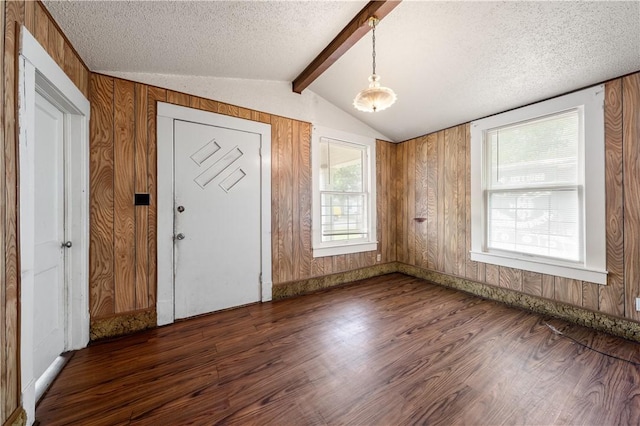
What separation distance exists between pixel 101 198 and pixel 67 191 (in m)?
0.23

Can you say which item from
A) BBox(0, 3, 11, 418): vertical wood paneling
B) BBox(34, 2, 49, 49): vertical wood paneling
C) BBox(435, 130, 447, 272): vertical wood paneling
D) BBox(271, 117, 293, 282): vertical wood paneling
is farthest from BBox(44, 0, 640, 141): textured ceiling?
BBox(435, 130, 447, 272): vertical wood paneling

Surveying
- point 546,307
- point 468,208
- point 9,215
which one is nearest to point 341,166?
point 468,208

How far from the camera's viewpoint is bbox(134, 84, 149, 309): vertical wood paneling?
219 centimetres

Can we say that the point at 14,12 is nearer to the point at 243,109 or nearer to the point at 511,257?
the point at 243,109

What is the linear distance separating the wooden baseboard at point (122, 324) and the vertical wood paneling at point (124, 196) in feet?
0.24

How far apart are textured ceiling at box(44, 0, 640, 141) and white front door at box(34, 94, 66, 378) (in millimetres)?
660

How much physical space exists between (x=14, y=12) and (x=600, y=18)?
3.50 metres

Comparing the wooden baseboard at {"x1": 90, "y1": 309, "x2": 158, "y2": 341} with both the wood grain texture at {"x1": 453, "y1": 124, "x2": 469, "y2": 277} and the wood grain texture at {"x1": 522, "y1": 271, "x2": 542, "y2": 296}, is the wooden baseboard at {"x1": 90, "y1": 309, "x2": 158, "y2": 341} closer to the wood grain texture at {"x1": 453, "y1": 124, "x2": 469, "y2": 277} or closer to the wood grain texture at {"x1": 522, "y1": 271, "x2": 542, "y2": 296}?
the wood grain texture at {"x1": 453, "y1": 124, "x2": 469, "y2": 277}

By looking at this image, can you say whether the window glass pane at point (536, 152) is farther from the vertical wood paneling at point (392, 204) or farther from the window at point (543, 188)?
the vertical wood paneling at point (392, 204)

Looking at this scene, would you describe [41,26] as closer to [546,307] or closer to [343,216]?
[343,216]

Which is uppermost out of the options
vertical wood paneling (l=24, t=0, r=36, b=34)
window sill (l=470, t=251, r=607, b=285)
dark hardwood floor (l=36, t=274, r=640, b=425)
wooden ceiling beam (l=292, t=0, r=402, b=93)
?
wooden ceiling beam (l=292, t=0, r=402, b=93)

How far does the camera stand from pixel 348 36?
2.03 m

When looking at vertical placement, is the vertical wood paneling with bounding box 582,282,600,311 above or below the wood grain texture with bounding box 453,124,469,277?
below

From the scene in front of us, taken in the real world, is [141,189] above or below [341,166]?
below
